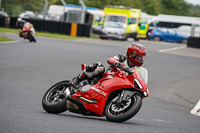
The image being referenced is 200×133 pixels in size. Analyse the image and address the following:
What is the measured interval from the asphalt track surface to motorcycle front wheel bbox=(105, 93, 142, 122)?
0.11 m

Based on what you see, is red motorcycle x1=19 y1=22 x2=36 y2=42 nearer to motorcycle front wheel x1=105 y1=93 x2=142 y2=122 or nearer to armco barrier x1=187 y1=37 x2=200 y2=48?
armco barrier x1=187 y1=37 x2=200 y2=48

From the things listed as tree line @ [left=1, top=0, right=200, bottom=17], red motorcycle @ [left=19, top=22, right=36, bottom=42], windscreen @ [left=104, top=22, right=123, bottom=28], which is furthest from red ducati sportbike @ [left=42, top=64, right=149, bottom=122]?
tree line @ [left=1, top=0, right=200, bottom=17]

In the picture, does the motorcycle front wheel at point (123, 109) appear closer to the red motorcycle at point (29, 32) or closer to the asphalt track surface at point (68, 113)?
the asphalt track surface at point (68, 113)

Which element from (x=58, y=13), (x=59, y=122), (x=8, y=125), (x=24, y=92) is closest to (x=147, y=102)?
(x=24, y=92)

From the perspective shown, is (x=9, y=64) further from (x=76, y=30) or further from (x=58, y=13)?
(x=58, y=13)

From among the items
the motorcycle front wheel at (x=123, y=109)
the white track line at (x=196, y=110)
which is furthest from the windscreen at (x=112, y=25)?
the motorcycle front wheel at (x=123, y=109)

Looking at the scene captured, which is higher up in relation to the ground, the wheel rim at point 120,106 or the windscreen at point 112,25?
the wheel rim at point 120,106

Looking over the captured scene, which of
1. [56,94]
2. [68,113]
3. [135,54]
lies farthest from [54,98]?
[135,54]

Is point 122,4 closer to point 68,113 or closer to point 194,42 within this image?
point 194,42

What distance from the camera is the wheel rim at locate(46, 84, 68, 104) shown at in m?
7.41

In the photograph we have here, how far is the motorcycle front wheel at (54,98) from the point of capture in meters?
7.13

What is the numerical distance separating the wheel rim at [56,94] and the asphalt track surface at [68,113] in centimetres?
25

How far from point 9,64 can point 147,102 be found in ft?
20.9

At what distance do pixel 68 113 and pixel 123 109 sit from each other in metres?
1.42
